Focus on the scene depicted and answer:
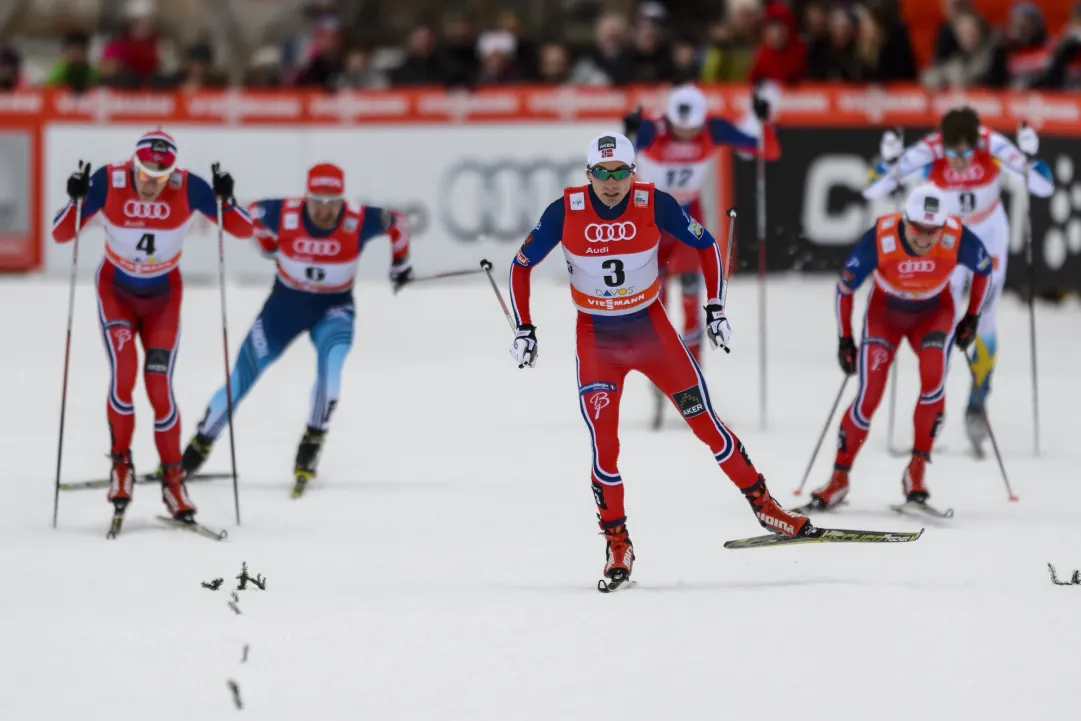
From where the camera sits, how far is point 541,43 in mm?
20109

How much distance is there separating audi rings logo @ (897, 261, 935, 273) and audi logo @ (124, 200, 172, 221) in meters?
4.29

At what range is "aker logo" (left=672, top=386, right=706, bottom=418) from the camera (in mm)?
7988

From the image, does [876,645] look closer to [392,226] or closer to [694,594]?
[694,594]

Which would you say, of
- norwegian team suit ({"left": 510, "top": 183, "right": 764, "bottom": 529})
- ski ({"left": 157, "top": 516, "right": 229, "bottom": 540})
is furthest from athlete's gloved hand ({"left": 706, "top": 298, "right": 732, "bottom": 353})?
ski ({"left": 157, "top": 516, "right": 229, "bottom": 540})

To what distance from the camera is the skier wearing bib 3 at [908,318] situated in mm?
9812

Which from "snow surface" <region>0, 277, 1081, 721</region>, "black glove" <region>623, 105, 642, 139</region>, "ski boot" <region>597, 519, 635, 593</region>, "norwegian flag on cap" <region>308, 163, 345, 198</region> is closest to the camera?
"snow surface" <region>0, 277, 1081, 721</region>

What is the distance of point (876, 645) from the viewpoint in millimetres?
6816

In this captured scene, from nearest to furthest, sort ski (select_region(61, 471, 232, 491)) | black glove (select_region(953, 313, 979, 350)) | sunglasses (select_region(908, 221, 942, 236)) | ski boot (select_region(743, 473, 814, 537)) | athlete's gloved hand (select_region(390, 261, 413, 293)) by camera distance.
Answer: ski boot (select_region(743, 473, 814, 537)), sunglasses (select_region(908, 221, 942, 236)), black glove (select_region(953, 313, 979, 350)), ski (select_region(61, 471, 232, 491)), athlete's gloved hand (select_region(390, 261, 413, 293))

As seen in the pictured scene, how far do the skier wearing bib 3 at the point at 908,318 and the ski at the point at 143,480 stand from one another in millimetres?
3977

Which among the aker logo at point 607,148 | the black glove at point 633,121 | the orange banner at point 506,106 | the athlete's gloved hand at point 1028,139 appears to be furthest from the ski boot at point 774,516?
the orange banner at point 506,106

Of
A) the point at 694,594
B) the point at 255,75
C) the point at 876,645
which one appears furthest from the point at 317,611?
the point at 255,75

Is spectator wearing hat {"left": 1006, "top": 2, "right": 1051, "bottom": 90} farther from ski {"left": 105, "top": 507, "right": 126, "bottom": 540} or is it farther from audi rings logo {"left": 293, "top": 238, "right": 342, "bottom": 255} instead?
ski {"left": 105, "top": 507, "right": 126, "bottom": 540}

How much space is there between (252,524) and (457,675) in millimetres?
3444

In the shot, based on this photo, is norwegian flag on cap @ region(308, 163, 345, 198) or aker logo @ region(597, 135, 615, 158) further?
norwegian flag on cap @ region(308, 163, 345, 198)
